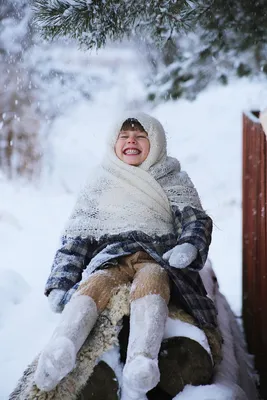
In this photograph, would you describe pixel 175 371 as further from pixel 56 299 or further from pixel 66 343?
pixel 56 299

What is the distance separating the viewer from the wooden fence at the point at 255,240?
2143 mm

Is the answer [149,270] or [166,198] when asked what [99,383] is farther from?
[166,198]

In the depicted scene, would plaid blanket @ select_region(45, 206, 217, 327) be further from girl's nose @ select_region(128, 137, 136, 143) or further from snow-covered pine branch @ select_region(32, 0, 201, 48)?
snow-covered pine branch @ select_region(32, 0, 201, 48)

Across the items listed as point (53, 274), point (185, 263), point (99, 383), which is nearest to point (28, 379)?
point (99, 383)

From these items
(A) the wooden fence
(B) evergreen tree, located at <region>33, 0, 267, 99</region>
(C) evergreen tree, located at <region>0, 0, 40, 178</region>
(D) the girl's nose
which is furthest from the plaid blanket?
(C) evergreen tree, located at <region>0, 0, 40, 178</region>

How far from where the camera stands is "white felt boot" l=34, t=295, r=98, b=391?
1.04 m

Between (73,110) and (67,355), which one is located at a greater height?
(73,110)

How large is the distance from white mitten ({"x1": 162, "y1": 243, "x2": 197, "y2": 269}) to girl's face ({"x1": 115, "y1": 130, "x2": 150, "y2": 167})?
1.33 ft

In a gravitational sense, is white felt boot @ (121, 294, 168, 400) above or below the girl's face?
below

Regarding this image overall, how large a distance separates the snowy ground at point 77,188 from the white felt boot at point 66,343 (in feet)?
1.91

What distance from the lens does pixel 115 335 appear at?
3.85 feet

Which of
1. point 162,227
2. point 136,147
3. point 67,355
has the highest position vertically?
point 136,147

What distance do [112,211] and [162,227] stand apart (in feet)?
0.58

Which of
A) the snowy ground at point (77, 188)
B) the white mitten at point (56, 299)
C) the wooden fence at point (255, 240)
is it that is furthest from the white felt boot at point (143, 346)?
the wooden fence at point (255, 240)
